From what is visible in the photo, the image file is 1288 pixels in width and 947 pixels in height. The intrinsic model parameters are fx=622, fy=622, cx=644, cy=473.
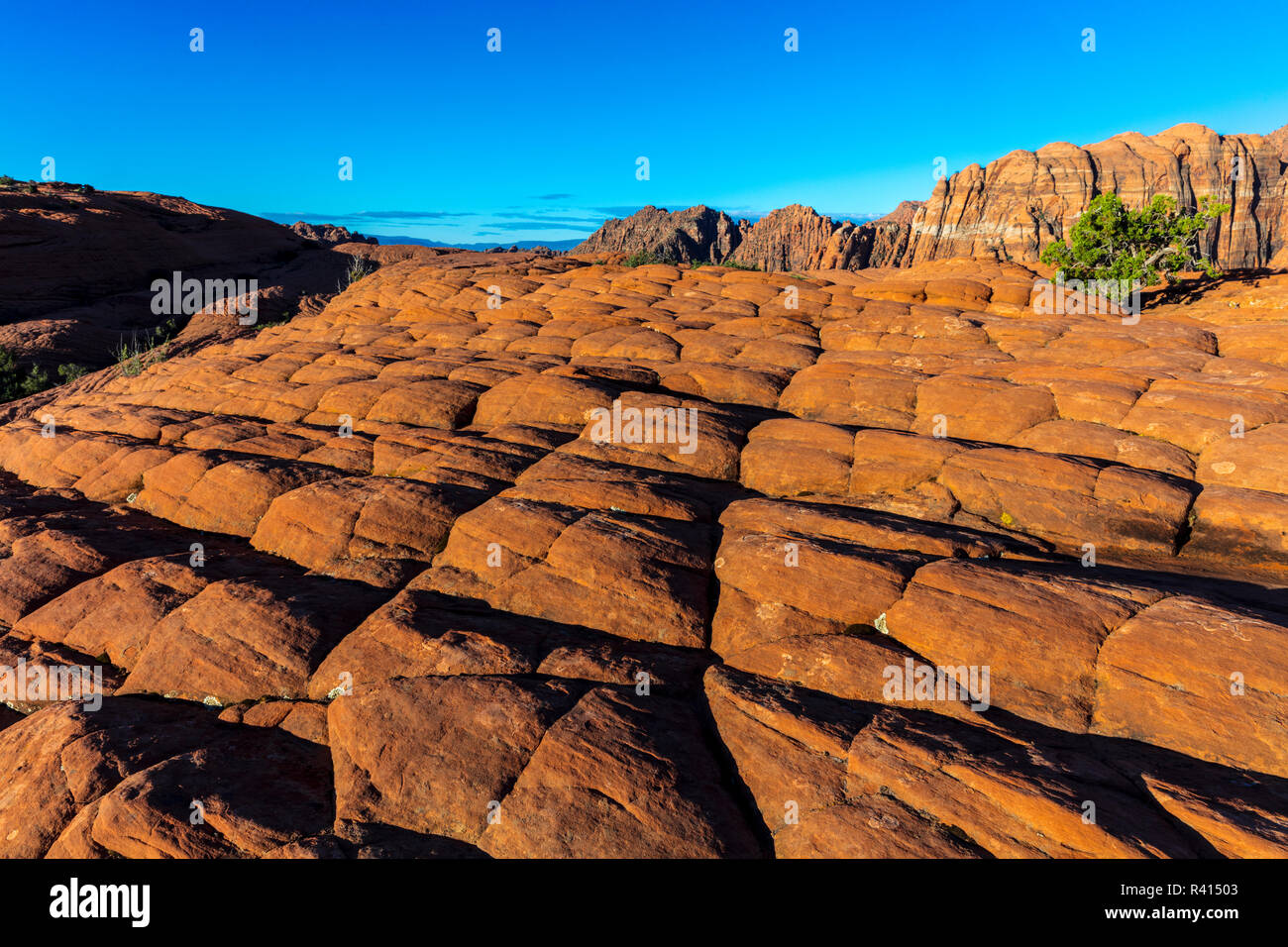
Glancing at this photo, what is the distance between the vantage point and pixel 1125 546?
39.2ft

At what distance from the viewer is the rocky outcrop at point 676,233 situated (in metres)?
168

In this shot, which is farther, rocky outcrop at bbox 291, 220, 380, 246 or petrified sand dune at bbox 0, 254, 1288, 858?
rocky outcrop at bbox 291, 220, 380, 246

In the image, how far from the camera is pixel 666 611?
10164mm

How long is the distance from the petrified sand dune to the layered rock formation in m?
133

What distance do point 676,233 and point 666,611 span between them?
171m

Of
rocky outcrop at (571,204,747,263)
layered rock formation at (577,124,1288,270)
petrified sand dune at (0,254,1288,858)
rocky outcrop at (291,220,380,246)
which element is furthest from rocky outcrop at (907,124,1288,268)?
petrified sand dune at (0,254,1288,858)

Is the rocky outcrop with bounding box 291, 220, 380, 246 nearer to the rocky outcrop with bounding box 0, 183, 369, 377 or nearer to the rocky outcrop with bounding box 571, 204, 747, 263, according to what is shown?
the rocky outcrop with bounding box 0, 183, 369, 377

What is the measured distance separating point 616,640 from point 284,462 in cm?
1085

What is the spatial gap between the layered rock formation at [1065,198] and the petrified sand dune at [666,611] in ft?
436

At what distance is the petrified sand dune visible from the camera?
21.6 ft

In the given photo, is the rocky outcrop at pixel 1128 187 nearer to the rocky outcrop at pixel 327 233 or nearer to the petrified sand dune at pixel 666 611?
the rocky outcrop at pixel 327 233

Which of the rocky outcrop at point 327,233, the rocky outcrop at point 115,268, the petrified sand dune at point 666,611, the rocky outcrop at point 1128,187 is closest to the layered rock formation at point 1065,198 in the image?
the rocky outcrop at point 1128,187
